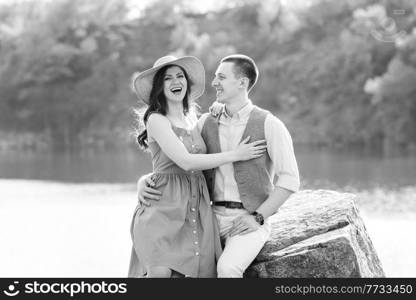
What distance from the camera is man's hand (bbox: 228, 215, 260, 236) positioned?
12.9 ft

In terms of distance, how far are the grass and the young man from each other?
659 centimetres

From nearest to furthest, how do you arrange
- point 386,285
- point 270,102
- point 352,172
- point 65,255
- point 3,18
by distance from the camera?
point 386,285 → point 65,255 → point 352,172 → point 270,102 → point 3,18

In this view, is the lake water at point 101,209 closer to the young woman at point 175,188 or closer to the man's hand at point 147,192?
the man's hand at point 147,192

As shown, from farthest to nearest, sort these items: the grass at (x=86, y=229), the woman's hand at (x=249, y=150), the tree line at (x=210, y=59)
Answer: the tree line at (x=210, y=59), the grass at (x=86, y=229), the woman's hand at (x=249, y=150)

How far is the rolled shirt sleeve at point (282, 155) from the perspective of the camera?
390cm

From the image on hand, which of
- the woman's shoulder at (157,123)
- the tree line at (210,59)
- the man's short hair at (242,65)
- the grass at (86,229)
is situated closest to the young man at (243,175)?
the man's short hair at (242,65)

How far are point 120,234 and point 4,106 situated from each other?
4470 centimetres

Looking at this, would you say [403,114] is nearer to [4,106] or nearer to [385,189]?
[385,189]

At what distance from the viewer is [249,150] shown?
387cm

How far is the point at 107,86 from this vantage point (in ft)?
181

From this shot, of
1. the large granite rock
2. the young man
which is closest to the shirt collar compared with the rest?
the young man

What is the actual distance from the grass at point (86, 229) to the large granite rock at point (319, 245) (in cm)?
580

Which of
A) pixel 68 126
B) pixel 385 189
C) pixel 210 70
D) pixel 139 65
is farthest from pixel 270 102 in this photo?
pixel 385 189

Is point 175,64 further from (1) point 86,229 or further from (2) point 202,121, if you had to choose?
(1) point 86,229
